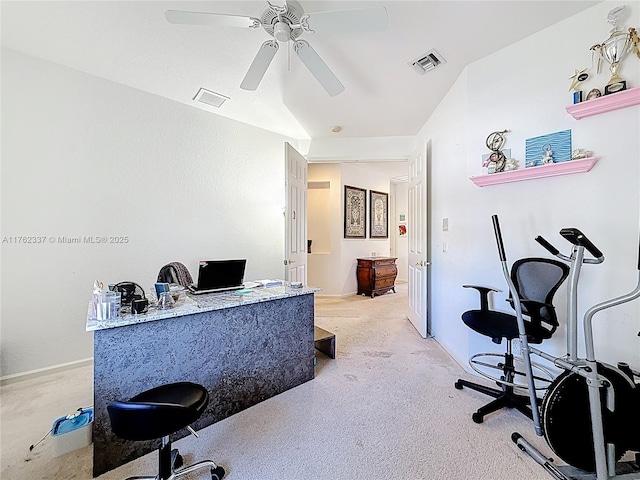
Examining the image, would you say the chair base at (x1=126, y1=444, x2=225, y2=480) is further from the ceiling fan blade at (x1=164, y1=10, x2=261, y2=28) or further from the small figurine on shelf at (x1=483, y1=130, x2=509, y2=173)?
the small figurine on shelf at (x1=483, y1=130, x2=509, y2=173)

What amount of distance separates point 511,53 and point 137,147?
3502 mm

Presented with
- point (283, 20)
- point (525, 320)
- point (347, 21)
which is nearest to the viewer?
point (347, 21)

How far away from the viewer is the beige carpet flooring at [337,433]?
1.52 meters

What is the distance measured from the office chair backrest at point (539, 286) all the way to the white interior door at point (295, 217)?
2181 mm

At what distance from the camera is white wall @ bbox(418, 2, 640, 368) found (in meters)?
1.79

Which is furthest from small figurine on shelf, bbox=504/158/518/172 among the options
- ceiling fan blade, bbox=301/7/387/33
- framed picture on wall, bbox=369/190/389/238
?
framed picture on wall, bbox=369/190/389/238

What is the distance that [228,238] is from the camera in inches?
143

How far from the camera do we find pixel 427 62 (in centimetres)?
251

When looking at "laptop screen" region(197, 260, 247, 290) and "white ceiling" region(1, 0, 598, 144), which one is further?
"laptop screen" region(197, 260, 247, 290)

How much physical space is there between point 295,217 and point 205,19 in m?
2.21

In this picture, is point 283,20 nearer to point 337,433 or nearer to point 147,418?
point 147,418

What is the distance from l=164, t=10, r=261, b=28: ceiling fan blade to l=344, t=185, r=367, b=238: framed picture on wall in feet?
13.8

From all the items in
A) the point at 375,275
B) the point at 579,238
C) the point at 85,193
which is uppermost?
the point at 85,193

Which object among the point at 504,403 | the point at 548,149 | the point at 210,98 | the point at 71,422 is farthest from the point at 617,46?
the point at 71,422
